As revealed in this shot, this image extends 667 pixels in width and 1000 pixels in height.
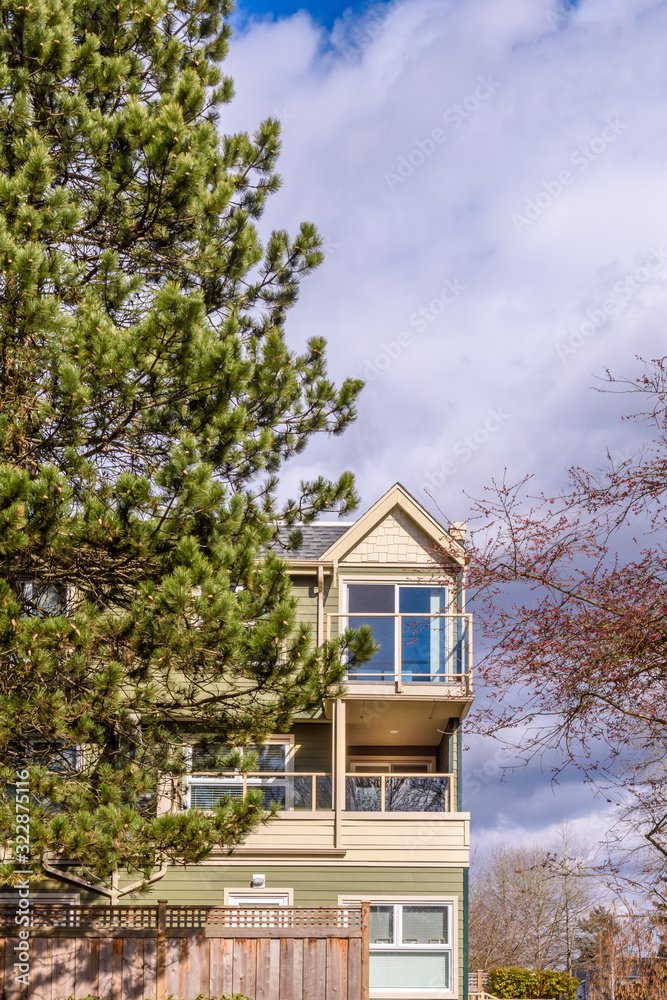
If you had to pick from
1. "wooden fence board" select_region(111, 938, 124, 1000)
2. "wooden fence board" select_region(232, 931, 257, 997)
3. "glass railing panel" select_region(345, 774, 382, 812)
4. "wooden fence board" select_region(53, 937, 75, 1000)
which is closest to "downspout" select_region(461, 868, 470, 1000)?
"glass railing panel" select_region(345, 774, 382, 812)

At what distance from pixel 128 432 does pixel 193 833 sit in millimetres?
4030

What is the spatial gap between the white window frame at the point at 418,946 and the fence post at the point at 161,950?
12.6ft

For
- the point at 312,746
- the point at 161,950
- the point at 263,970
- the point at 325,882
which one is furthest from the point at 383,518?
the point at 161,950

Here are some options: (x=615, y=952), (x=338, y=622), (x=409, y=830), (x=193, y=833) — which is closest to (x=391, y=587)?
→ (x=338, y=622)

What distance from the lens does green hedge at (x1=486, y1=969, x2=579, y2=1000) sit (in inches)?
849

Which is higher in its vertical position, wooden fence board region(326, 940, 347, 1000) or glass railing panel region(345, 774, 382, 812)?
glass railing panel region(345, 774, 382, 812)

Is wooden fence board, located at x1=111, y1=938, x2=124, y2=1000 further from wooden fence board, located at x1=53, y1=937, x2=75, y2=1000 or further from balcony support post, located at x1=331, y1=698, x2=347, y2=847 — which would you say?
balcony support post, located at x1=331, y1=698, x2=347, y2=847

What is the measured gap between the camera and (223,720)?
1085 centimetres

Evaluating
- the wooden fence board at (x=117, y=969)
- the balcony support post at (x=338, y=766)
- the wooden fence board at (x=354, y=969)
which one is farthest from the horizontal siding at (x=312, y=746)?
the wooden fence board at (x=117, y=969)

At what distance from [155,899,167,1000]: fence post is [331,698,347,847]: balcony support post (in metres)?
4.11

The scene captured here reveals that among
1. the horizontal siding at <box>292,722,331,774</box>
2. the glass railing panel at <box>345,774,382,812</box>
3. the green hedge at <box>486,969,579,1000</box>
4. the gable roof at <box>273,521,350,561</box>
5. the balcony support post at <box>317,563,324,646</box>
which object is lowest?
the green hedge at <box>486,969,579,1000</box>

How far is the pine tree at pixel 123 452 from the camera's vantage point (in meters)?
9.02

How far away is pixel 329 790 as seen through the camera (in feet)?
55.3

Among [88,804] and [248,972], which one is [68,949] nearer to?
[248,972]
